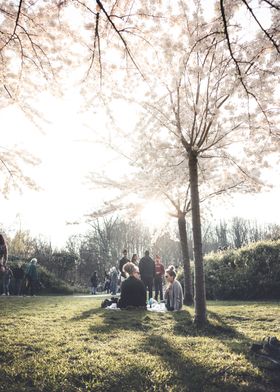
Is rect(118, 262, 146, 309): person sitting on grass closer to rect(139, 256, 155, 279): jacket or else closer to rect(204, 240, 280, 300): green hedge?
rect(139, 256, 155, 279): jacket

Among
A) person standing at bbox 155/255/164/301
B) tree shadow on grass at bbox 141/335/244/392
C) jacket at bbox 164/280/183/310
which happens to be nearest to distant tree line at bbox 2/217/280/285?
person standing at bbox 155/255/164/301

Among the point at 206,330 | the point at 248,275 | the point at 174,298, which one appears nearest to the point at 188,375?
the point at 206,330

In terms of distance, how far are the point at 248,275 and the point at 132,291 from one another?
19.1 ft

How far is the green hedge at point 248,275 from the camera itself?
37.4 ft

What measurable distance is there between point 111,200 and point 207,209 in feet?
14.4

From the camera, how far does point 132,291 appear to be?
8.12m

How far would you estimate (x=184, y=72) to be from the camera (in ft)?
22.6

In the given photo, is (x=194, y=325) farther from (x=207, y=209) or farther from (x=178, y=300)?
(x=207, y=209)

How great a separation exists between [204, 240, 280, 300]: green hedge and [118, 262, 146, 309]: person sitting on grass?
5318 mm

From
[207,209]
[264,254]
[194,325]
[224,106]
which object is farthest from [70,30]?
[264,254]

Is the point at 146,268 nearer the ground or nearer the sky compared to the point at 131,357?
nearer the sky

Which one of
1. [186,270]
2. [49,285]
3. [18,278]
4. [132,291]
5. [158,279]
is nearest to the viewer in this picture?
[132,291]

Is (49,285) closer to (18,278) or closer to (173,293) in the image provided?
(18,278)

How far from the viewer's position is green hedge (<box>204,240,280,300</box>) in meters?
11.4
